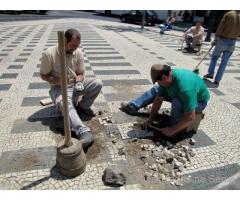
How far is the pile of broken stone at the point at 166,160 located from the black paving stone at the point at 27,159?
3.53 ft

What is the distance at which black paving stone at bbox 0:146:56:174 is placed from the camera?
2.71 metres

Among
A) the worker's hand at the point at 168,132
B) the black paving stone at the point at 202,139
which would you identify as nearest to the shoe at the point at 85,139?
the worker's hand at the point at 168,132

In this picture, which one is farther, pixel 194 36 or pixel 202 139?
pixel 194 36

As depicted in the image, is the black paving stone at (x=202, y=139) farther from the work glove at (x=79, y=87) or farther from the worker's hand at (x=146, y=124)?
the work glove at (x=79, y=87)

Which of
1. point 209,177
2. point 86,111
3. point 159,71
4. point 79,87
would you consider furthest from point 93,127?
point 209,177

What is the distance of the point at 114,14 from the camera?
3083 centimetres

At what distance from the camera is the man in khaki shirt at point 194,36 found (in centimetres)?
882

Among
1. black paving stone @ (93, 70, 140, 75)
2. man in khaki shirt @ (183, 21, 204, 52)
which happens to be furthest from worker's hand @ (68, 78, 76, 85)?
man in khaki shirt @ (183, 21, 204, 52)

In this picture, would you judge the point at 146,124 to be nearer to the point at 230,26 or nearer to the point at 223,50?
the point at 223,50

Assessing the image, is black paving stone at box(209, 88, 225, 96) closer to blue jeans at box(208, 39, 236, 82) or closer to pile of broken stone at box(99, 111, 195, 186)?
blue jeans at box(208, 39, 236, 82)

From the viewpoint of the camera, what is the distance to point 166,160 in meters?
2.88

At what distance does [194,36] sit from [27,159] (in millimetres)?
7617
